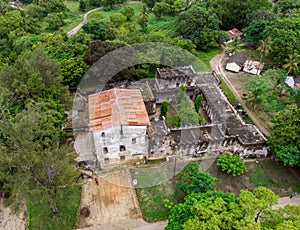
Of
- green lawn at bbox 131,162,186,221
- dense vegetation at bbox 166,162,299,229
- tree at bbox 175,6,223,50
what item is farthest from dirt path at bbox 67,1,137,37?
dense vegetation at bbox 166,162,299,229

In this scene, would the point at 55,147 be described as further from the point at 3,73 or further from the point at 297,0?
the point at 297,0

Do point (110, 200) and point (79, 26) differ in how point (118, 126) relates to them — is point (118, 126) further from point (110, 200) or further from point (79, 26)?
point (79, 26)

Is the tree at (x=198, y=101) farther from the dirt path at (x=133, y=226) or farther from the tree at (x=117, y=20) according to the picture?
the tree at (x=117, y=20)

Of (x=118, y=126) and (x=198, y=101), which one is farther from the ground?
(x=118, y=126)

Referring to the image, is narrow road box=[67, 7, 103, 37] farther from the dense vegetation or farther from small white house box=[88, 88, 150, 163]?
the dense vegetation

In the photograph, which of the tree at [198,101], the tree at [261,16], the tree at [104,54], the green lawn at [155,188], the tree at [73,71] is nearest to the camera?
the green lawn at [155,188]

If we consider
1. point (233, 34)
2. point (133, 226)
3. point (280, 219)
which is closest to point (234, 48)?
point (233, 34)

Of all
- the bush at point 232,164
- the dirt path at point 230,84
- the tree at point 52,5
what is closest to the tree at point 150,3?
the tree at point 52,5
